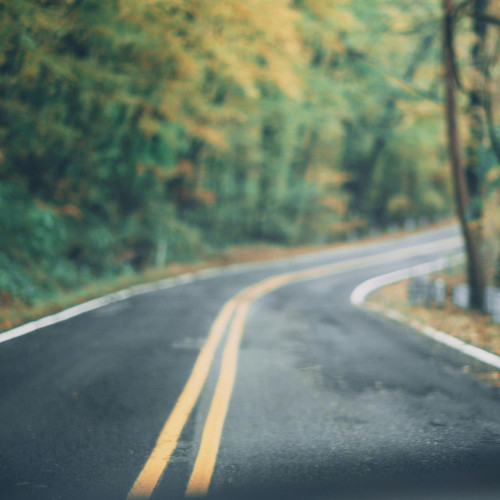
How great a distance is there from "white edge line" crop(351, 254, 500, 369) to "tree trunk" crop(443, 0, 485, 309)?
2.08m

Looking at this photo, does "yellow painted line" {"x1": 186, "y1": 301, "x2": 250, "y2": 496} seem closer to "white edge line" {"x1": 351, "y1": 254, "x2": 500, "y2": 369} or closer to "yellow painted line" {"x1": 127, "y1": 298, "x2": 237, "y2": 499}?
"yellow painted line" {"x1": 127, "y1": 298, "x2": 237, "y2": 499}

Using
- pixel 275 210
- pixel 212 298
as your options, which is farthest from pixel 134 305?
pixel 275 210

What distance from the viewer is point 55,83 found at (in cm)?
1210

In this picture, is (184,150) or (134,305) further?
(184,150)

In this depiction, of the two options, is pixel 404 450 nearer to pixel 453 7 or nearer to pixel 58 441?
pixel 58 441

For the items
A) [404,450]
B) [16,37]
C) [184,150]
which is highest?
[16,37]

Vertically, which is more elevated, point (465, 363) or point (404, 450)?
point (404, 450)

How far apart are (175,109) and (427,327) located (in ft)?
34.6

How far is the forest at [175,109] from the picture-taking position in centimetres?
1189

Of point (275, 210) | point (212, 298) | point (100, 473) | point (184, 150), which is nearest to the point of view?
point (100, 473)

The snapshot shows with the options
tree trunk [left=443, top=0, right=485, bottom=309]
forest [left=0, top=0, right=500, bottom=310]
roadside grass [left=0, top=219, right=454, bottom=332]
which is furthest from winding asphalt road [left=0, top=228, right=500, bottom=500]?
forest [left=0, top=0, right=500, bottom=310]

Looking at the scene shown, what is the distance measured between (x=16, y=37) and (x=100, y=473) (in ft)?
27.4

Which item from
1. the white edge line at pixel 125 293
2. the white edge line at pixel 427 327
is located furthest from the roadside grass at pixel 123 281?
the white edge line at pixel 427 327

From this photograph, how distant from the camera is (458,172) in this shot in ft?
41.2
